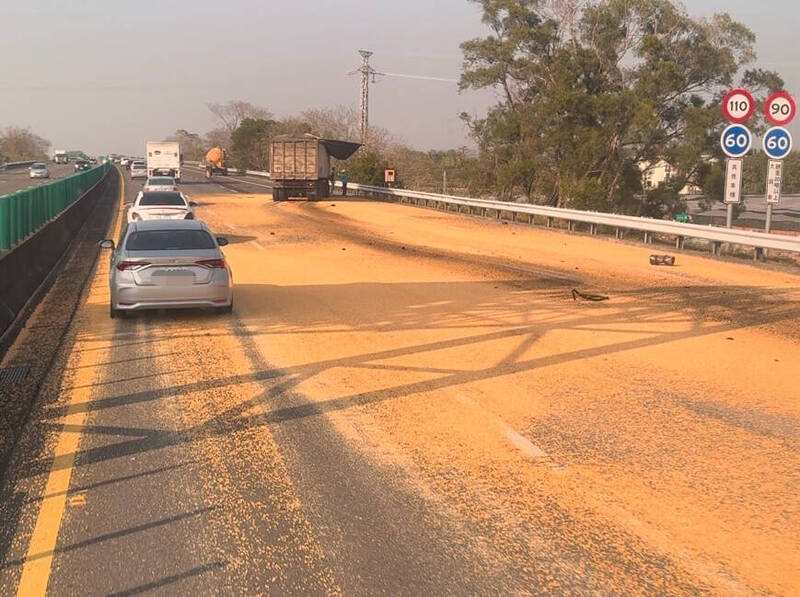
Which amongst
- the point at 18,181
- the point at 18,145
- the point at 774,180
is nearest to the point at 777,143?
the point at 774,180

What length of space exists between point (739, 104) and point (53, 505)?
15948 mm

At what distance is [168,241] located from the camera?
10.7 meters

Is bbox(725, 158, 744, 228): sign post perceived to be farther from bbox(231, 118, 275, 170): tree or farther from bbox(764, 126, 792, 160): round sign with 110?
bbox(231, 118, 275, 170): tree

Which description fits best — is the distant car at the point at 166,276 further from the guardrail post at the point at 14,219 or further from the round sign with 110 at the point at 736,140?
the round sign with 110 at the point at 736,140

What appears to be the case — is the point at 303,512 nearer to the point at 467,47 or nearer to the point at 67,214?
the point at 67,214

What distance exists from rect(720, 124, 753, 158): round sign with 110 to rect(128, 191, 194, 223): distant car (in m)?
13.3

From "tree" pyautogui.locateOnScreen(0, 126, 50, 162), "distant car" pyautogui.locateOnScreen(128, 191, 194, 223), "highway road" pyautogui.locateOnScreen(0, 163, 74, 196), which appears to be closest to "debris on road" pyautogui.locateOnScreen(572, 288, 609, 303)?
"distant car" pyautogui.locateOnScreen(128, 191, 194, 223)

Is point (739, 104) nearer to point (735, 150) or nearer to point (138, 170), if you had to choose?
point (735, 150)

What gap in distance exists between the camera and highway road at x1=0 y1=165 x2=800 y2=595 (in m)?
3.81

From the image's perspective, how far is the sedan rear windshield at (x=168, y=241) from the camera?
414 inches

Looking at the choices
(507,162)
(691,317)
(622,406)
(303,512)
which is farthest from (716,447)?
(507,162)

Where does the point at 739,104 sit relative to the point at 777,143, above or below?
above

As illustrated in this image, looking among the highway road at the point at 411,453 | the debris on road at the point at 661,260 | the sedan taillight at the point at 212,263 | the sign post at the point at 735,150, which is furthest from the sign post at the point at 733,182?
the sedan taillight at the point at 212,263

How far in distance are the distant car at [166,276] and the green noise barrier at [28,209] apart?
274 cm
